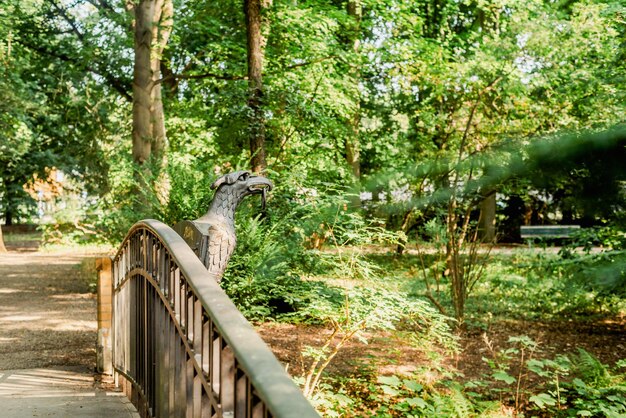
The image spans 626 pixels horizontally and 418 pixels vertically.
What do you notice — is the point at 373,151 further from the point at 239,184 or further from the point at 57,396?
the point at 57,396

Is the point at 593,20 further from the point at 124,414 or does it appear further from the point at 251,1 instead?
the point at 124,414

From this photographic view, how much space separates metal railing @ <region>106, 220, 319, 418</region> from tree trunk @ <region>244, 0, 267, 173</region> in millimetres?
5167

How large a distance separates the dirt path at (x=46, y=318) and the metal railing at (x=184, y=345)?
2.14 metres

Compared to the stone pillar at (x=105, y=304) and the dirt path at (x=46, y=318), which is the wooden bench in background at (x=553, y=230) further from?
the dirt path at (x=46, y=318)

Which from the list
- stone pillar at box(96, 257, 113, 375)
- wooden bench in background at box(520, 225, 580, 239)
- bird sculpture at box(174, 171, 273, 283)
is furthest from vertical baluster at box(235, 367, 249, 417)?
stone pillar at box(96, 257, 113, 375)

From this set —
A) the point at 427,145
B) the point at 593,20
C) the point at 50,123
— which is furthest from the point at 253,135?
the point at 50,123

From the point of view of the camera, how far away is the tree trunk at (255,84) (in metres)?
10.6

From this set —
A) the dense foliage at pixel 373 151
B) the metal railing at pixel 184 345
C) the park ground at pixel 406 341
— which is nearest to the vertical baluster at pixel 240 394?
the metal railing at pixel 184 345

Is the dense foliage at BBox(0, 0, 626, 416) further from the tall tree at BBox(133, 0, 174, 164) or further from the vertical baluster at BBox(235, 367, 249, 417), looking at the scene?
the vertical baluster at BBox(235, 367, 249, 417)

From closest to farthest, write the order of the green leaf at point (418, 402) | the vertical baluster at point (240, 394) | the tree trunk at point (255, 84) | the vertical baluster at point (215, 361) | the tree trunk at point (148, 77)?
the vertical baluster at point (240, 394) → the vertical baluster at point (215, 361) → the green leaf at point (418, 402) → the tree trunk at point (255, 84) → the tree trunk at point (148, 77)

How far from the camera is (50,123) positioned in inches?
958

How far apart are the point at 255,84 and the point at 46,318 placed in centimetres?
458

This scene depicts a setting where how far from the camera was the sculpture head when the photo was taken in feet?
16.3

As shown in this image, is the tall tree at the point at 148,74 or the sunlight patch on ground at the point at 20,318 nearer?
the sunlight patch on ground at the point at 20,318
